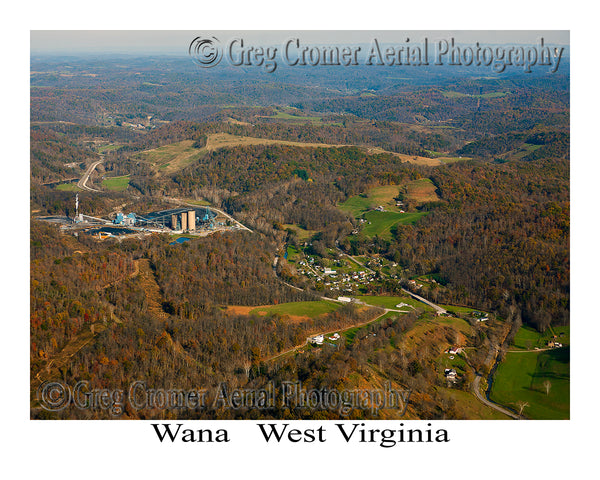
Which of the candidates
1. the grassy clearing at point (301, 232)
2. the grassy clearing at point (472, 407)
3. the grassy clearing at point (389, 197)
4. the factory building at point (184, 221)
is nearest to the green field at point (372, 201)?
the grassy clearing at point (389, 197)

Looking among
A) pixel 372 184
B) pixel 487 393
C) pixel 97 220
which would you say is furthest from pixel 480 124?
pixel 487 393

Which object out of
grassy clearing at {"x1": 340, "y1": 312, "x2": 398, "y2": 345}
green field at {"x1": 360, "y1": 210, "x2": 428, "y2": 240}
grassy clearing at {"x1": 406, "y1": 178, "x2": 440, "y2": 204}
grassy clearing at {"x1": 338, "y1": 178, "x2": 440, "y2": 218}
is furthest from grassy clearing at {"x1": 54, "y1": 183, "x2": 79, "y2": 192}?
grassy clearing at {"x1": 340, "y1": 312, "x2": 398, "y2": 345}

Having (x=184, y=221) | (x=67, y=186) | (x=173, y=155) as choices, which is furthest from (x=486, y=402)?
(x=173, y=155)

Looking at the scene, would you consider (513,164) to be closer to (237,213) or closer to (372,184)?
(372,184)

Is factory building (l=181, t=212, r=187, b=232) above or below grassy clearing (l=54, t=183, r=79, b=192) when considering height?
below

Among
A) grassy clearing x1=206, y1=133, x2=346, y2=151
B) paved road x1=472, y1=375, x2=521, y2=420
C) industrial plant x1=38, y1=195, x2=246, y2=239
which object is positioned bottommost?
paved road x1=472, y1=375, x2=521, y2=420

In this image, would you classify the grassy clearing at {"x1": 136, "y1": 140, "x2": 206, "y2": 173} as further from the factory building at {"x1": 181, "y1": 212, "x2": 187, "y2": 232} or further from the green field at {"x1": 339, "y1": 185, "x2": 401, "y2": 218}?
the green field at {"x1": 339, "y1": 185, "x2": 401, "y2": 218}

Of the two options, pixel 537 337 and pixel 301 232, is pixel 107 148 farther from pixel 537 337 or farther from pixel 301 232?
pixel 537 337
